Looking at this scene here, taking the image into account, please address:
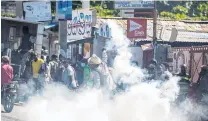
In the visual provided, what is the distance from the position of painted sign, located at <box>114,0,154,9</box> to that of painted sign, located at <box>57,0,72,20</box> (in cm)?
790

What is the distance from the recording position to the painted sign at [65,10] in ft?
56.6

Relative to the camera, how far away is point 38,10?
21.0 metres

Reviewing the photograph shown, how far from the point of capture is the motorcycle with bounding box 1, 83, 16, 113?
11688mm

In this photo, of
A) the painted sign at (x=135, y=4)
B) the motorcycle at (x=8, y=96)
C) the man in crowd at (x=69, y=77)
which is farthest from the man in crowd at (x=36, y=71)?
the painted sign at (x=135, y=4)

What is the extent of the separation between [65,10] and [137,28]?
14.9ft

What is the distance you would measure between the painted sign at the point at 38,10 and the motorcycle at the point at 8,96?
30.2 ft

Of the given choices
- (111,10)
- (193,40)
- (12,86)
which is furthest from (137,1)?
(12,86)

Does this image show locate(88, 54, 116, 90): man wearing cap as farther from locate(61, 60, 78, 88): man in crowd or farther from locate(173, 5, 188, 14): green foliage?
locate(173, 5, 188, 14): green foliage

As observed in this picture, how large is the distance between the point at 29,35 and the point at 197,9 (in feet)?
75.0

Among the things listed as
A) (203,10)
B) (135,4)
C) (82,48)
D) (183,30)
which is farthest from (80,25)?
(203,10)

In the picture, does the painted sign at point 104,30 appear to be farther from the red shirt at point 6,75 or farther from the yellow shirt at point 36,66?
the red shirt at point 6,75

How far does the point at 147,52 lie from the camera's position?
22.0 metres

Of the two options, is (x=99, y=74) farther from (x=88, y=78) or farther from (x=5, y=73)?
(x=5, y=73)

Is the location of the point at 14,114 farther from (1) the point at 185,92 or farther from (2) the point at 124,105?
(1) the point at 185,92
